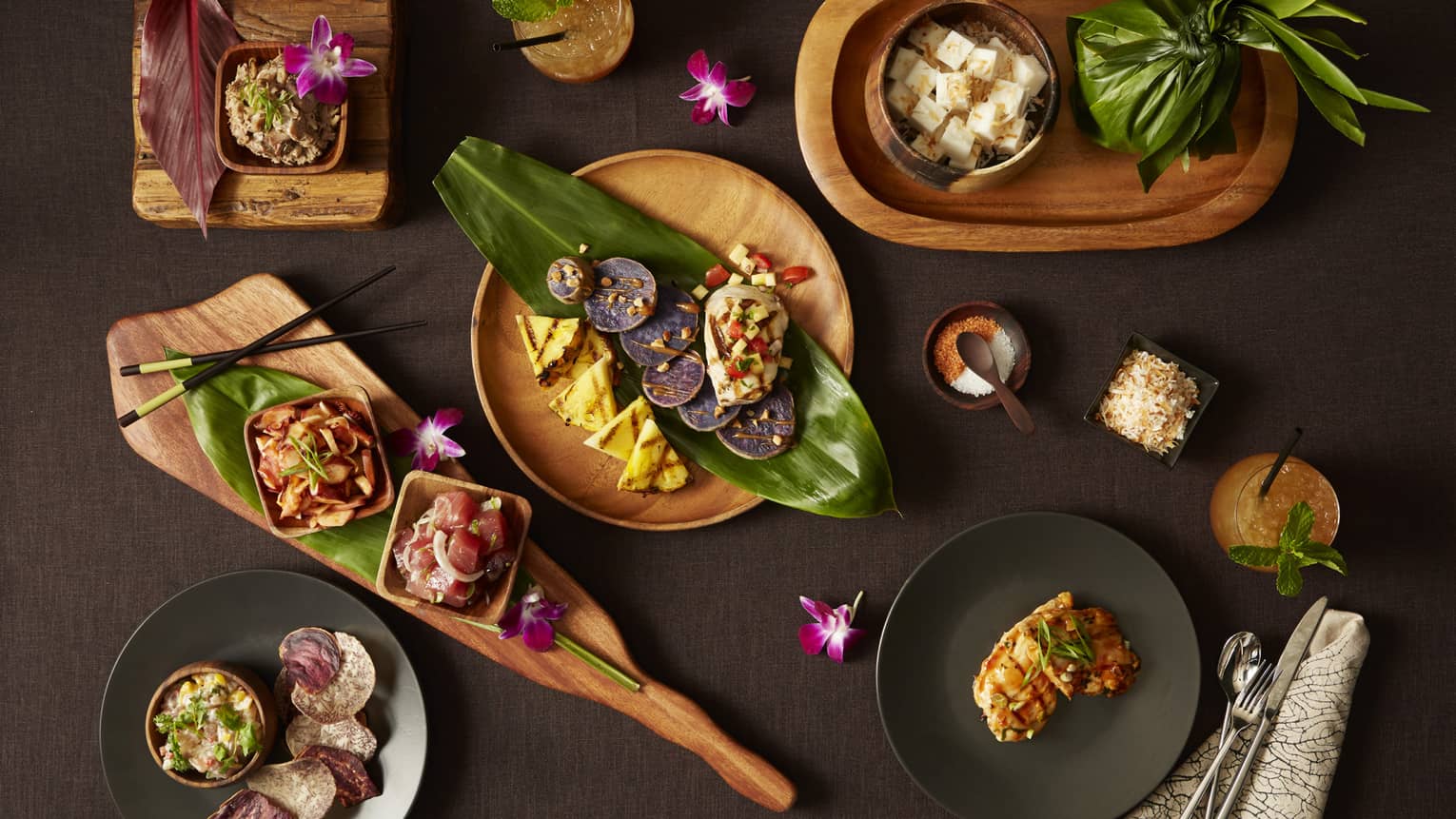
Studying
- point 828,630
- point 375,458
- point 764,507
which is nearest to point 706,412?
point 764,507

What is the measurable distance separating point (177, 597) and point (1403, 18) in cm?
363

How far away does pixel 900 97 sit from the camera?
2.19 m

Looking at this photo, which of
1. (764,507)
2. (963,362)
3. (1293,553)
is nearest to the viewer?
(1293,553)

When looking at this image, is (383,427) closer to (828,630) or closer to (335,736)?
(335,736)

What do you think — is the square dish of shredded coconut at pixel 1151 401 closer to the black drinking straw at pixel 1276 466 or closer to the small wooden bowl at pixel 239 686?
the black drinking straw at pixel 1276 466

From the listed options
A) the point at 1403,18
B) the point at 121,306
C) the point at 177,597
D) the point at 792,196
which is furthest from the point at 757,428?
the point at 1403,18

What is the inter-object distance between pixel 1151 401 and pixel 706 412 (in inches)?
44.3

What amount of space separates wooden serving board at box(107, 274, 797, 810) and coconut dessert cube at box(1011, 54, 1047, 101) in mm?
1703

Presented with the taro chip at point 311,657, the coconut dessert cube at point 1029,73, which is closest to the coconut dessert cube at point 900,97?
the coconut dessert cube at point 1029,73

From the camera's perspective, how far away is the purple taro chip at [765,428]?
2.24m

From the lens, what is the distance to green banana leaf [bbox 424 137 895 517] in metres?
2.26

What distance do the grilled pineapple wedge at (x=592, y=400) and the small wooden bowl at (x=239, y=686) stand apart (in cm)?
107

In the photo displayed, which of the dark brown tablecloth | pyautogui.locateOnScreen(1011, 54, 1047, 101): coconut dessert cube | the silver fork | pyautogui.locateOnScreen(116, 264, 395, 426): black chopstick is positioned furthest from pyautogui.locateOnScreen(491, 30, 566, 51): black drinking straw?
the silver fork

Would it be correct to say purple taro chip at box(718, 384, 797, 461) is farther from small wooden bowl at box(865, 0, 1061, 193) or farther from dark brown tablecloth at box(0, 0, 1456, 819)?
small wooden bowl at box(865, 0, 1061, 193)
